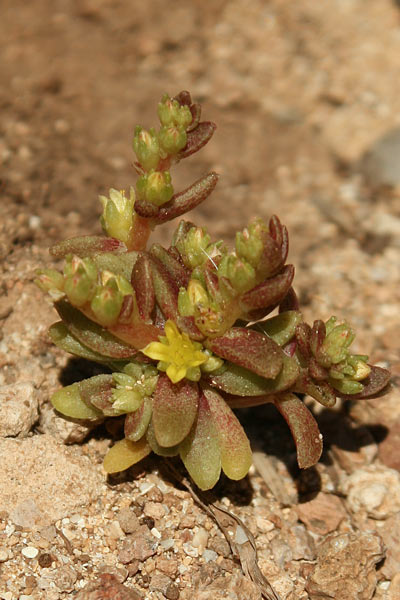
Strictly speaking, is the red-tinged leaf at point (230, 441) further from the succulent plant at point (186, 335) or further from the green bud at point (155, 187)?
the green bud at point (155, 187)

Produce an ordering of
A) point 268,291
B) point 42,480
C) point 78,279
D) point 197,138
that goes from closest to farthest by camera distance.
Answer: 1. point 78,279
2. point 268,291
3. point 42,480
4. point 197,138

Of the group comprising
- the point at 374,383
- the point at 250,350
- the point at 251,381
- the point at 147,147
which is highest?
the point at 147,147

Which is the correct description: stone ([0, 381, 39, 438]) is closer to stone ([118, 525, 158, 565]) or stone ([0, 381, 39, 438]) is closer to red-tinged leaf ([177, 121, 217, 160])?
stone ([118, 525, 158, 565])

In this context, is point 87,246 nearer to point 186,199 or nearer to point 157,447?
point 186,199

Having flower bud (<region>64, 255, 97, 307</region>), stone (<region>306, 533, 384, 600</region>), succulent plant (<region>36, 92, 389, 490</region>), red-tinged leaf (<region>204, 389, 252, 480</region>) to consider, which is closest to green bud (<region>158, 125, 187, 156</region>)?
succulent plant (<region>36, 92, 389, 490</region>)

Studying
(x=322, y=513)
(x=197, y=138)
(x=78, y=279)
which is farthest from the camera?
(x=322, y=513)

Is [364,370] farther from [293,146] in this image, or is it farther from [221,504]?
[293,146]

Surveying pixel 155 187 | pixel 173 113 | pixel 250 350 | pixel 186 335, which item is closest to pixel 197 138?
pixel 173 113

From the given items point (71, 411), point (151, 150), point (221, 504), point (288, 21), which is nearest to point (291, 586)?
point (221, 504)

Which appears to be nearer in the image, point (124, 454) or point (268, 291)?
point (268, 291)
